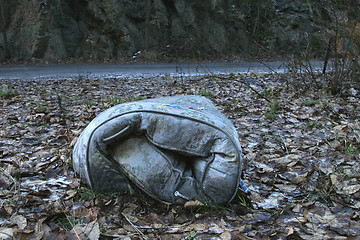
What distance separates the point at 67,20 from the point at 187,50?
5984 mm

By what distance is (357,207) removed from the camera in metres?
2.31

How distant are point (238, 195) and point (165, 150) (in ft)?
2.23

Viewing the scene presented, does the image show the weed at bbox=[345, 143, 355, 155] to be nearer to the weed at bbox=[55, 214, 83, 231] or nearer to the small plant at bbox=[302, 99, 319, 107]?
the small plant at bbox=[302, 99, 319, 107]

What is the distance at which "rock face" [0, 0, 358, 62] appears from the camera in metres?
14.1

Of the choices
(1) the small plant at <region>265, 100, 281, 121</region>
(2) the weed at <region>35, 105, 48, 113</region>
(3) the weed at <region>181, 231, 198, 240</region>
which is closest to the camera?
(3) the weed at <region>181, 231, 198, 240</region>

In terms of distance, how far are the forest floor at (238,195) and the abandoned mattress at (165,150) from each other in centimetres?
16

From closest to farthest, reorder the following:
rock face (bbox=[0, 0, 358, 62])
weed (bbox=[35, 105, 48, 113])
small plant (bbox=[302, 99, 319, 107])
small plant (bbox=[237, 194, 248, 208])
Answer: small plant (bbox=[237, 194, 248, 208]) → weed (bbox=[35, 105, 48, 113]) → small plant (bbox=[302, 99, 319, 107]) → rock face (bbox=[0, 0, 358, 62])

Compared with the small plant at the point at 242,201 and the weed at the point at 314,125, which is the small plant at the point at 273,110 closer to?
the weed at the point at 314,125

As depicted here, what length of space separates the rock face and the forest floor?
32.4 ft

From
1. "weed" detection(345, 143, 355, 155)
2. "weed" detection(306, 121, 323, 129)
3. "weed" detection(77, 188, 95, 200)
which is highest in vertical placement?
"weed" detection(306, 121, 323, 129)

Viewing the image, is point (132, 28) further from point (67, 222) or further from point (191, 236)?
point (191, 236)

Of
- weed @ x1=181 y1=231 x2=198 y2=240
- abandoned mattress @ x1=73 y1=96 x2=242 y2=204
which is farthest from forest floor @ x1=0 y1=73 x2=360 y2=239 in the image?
abandoned mattress @ x1=73 y1=96 x2=242 y2=204

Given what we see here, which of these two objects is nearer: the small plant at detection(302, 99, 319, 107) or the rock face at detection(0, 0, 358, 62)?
the small plant at detection(302, 99, 319, 107)

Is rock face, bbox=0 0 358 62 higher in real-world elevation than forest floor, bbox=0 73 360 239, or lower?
higher
